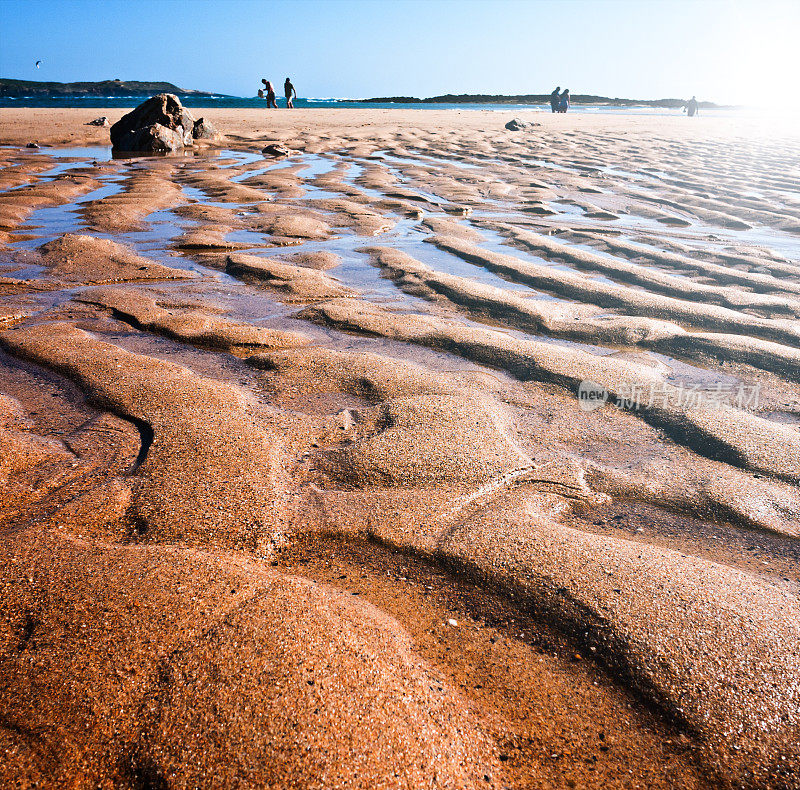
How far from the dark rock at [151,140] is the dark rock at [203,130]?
1.57m

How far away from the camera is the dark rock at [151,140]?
9852mm

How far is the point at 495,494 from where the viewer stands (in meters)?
1.66

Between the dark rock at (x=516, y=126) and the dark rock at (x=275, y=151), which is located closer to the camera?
the dark rock at (x=275, y=151)

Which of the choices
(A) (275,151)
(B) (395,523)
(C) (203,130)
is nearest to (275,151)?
(A) (275,151)

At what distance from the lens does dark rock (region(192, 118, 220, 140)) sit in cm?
1170

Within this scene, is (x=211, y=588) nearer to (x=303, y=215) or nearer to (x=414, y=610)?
(x=414, y=610)

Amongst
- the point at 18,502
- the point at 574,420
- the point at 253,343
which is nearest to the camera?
the point at 18,502

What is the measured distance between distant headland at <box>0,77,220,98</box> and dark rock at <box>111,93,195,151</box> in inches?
1642

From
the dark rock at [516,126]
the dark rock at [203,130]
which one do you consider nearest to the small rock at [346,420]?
the dark rock at [203,130]

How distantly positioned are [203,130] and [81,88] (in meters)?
57.7

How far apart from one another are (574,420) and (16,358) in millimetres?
2325

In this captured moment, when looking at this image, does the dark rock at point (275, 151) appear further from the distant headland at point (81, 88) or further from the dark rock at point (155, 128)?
the distant headland at point (81, 88)

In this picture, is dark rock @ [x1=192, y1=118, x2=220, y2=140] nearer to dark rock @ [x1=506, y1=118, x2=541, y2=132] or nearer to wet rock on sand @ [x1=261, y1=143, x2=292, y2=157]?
wet rock on sand @ [x1=261, y1=143, x2=292, y2=157]

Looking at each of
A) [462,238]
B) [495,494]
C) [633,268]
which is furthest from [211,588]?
[462,238]
